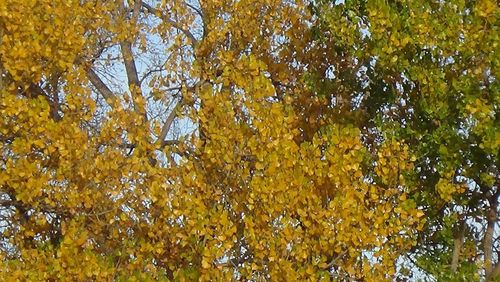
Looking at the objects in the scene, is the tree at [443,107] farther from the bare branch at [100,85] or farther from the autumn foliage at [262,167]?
the bare branch at [100,85]

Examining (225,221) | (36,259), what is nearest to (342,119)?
(225,221)

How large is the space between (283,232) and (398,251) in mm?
1459

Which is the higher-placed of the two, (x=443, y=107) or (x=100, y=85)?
(x=100, y=85)

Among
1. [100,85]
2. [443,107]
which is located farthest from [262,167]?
[100,85]

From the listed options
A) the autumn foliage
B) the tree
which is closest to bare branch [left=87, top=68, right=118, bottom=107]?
the autumn foliage

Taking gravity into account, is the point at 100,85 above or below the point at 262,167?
above

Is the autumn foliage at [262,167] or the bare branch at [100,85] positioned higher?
the bare branch at [100,85]

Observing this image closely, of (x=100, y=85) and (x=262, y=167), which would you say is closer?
(x=262, y=167)

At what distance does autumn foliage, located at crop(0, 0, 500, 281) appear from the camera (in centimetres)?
Result: 973

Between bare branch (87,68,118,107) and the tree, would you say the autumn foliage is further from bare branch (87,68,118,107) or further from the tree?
bare branch (87,68,118,107)

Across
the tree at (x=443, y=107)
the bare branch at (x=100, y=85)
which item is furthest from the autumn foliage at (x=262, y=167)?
the bare branch at (x=100, y=85)

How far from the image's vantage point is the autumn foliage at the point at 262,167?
9727 mm

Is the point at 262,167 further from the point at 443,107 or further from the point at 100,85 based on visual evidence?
the point at 100,85

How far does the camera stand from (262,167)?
9.85 metres
